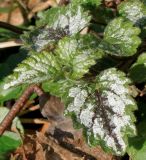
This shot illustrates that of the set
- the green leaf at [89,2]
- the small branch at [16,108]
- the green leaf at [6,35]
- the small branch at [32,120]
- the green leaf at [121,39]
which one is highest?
the green leaf at [89,2]

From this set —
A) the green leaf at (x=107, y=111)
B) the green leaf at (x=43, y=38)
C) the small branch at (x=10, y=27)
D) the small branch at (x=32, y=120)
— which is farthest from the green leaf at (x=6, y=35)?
the green leaf at (x=107, y=111)

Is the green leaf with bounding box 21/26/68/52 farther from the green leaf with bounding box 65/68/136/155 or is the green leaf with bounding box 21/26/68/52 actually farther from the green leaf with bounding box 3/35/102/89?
the green leaf with bounding box 65/68/136/155

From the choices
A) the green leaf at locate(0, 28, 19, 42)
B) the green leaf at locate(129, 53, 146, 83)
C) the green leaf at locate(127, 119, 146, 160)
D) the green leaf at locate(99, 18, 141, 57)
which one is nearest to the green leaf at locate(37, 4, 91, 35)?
the green leaf at locate(99, 18, 141, 57)

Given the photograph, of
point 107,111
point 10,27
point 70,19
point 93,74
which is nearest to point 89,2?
point 70,19

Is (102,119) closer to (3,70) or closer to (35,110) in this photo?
(35,110)

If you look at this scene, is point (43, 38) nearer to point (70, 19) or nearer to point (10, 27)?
point (70, 19)

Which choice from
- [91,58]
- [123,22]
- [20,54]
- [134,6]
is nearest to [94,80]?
[91,58]

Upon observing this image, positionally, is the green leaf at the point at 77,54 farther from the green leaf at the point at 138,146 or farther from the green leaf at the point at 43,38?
the green leaf at the point at 138,146
